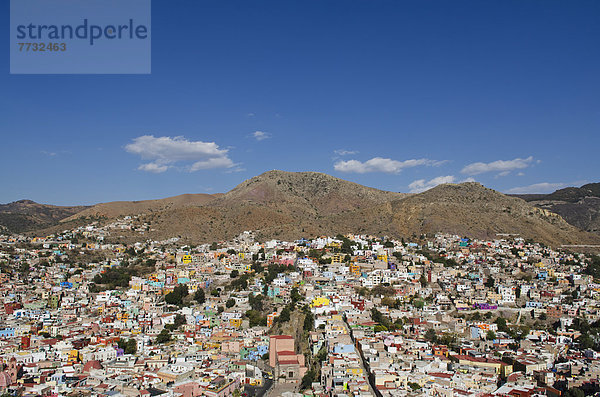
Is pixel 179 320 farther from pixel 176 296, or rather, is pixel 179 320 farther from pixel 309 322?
pixel 309 322

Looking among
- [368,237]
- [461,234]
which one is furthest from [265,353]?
[461,234]

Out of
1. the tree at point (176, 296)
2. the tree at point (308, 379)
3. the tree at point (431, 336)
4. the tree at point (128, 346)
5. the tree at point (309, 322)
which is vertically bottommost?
the tree at point (308, 379)

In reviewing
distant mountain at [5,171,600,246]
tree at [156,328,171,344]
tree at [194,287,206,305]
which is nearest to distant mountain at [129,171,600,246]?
distant mountain at [5,171,600,246]

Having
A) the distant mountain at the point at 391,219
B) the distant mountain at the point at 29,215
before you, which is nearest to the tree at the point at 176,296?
the distant mountain at the point at 391,219

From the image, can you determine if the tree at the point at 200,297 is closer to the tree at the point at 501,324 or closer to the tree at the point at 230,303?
the tree at the point at 230,303

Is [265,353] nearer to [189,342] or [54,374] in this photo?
[189,342]

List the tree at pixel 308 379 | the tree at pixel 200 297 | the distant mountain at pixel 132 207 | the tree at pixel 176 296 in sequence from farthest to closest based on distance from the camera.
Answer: the distant mountain at pixel 132 207, the tree at pixel 200 297, the tree at pixel 176 296, the tree at pixel 308 379

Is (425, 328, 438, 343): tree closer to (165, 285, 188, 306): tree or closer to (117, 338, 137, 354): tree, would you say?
(117, 338, 137, 354): tree
